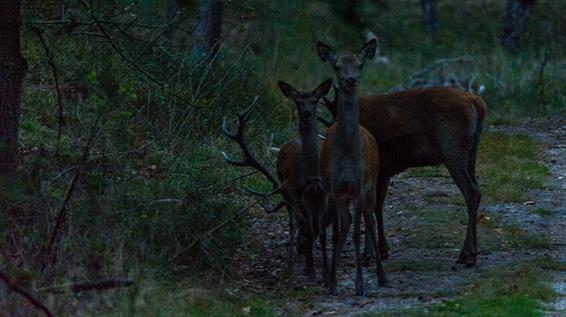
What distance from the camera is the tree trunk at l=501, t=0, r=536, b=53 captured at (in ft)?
79.6

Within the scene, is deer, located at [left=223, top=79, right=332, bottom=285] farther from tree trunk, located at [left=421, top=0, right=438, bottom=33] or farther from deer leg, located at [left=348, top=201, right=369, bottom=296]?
tree trunk, located at [left=421, top=0, right=438, bottom=33]

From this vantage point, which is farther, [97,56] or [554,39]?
[554,39]

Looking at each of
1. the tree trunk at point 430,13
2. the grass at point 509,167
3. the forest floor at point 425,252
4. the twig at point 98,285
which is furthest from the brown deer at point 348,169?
the tree trunk at point 430,13

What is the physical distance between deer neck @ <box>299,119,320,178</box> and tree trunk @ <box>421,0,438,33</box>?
620 inches

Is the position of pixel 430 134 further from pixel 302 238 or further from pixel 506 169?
pixel 506 169

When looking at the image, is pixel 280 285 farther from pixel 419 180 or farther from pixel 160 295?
pixel 419 180

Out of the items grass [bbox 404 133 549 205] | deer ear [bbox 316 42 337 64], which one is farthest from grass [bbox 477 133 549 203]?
deer ear [bbox 316 42 337 64]

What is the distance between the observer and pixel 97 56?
541 inches

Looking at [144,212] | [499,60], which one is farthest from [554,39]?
[144,212]

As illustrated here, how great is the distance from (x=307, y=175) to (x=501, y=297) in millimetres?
2224

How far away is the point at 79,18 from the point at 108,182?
105 inches

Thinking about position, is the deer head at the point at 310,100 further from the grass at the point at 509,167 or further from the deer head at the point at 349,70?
the grass at the point at 509,167

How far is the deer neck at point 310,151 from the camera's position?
420 inches

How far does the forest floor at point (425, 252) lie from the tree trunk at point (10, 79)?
2178 millimetres
